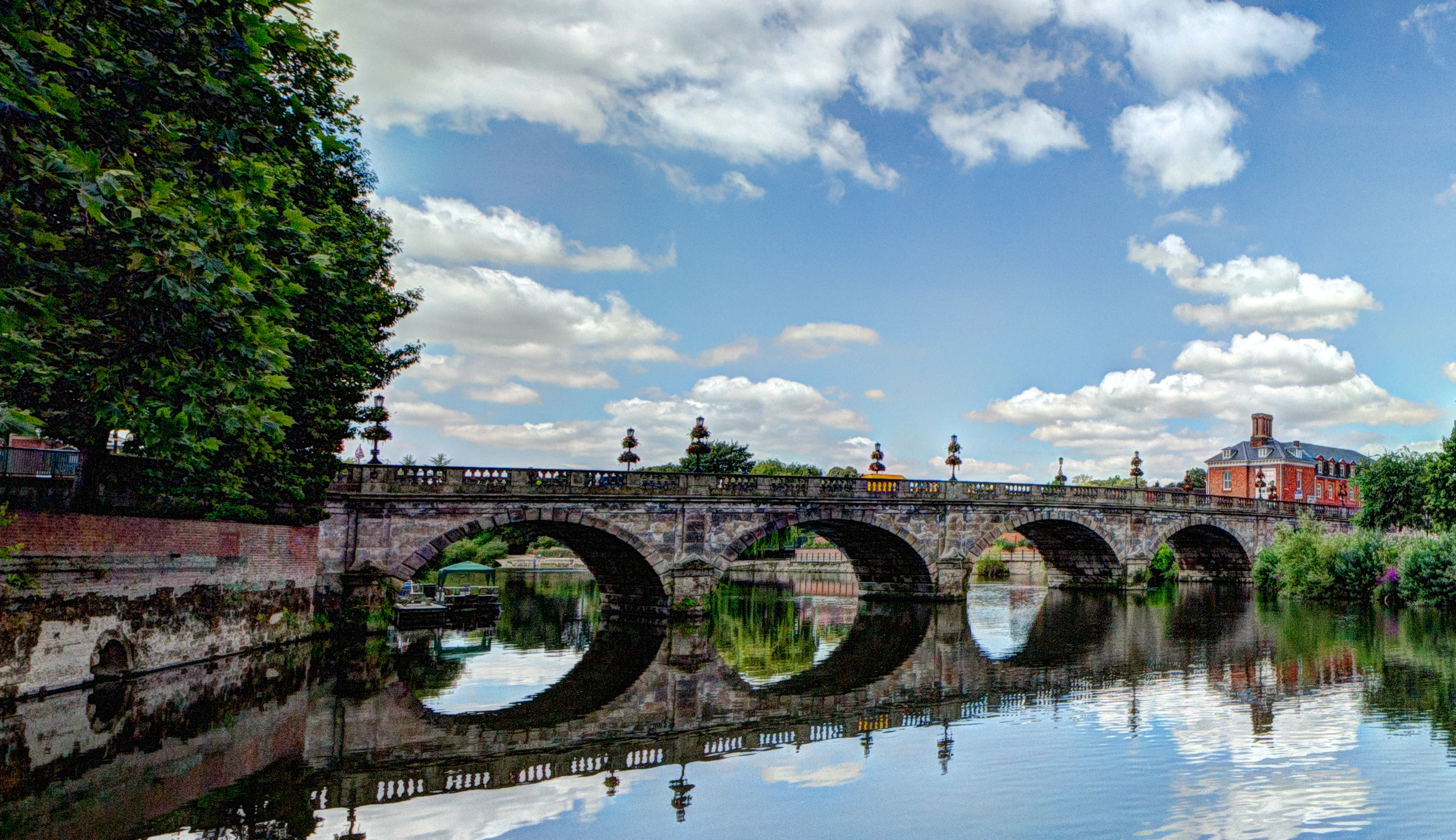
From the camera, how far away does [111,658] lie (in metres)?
17.4

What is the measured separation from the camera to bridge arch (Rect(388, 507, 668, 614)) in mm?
28406

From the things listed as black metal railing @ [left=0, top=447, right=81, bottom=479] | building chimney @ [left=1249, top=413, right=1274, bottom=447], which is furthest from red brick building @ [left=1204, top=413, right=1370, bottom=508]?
black metal railing @ [left=0, top=447, right=81, bottom=479]

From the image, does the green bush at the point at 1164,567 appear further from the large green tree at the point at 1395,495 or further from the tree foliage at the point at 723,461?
the tree foliage at the point at 723,461

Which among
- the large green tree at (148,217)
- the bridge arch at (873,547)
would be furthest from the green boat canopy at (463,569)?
the large green tree at (148,217)

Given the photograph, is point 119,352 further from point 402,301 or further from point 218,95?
point 402,301

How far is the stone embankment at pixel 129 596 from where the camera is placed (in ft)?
49.3

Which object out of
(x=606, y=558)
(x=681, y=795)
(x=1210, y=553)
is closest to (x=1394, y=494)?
(x=1210, y=553)

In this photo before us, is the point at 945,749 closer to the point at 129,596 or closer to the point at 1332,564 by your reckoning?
the point at 129,596

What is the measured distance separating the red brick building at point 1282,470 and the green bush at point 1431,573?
170 feet

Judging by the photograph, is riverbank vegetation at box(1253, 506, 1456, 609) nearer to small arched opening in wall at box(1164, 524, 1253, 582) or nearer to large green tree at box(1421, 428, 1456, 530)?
large green tree at box(1421, 428, 1456, 530)

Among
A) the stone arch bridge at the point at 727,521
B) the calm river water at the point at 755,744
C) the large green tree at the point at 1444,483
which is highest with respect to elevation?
the large green tree at the point at 1444,483

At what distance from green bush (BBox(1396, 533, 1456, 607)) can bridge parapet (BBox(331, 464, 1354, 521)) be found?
38.1 ft

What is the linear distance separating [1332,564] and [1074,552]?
1171 cm

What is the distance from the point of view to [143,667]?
17969 millimetres
